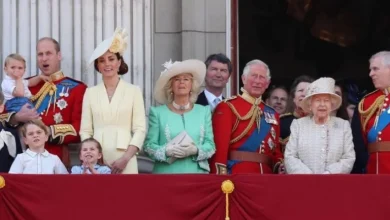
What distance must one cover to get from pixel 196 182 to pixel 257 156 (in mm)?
964

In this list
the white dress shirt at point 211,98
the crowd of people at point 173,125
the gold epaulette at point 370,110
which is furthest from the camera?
the white dress shirt at point 211,98

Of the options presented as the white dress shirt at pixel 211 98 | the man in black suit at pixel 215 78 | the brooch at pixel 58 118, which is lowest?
the brooch at pixel 58 118

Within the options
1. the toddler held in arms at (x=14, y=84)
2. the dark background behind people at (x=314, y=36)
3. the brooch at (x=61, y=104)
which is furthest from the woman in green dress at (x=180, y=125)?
the dark background behind people at (x=314, y=36)

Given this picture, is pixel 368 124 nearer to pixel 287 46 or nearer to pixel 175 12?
pixel 175 12

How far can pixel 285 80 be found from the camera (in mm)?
16875

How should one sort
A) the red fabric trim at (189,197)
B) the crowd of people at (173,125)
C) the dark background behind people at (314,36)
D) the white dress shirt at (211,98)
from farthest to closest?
the dark background behind people at (314,36) < the white dress shirt at (211,98) < the crowd of people at (173,125) < the red fabric trim at (189,197)

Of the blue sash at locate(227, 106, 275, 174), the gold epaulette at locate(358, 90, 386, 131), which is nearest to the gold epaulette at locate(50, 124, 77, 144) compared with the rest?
Answer: the blue sash at locate(227, 106, 275, 174)

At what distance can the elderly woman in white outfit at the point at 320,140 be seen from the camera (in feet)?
33.2

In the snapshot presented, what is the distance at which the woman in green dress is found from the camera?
1013cm

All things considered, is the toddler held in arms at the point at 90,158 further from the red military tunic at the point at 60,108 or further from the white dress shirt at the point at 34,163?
the red military tunic at the point at 60,108

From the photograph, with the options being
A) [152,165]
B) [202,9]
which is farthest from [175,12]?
[152,165]

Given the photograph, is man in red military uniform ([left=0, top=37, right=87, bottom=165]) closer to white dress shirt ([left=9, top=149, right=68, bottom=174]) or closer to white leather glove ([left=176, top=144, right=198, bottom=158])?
white dress shirt ([left=9, top=149, right=68, bottom=174])

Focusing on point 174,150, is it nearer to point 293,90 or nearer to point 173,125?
point 173,125

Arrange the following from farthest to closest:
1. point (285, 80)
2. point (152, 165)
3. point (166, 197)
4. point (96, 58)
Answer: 1. point (285, 80)
2. point (152, 165)
3. point (96, 58)
4. point (166, 197)
